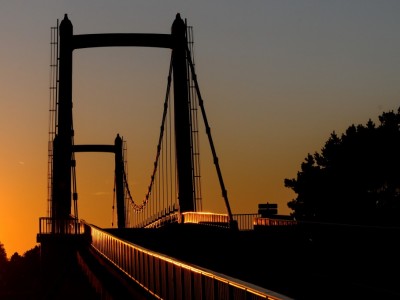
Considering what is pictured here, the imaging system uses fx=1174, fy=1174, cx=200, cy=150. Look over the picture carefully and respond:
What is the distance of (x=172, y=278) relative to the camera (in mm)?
23047

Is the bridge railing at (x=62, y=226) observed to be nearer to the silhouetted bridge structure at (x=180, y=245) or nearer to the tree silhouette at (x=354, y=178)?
the silhouetted bridge structure at (x=180, y=245)

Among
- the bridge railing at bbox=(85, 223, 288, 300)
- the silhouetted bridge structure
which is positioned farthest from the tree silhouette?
the bridge railing at bbox=(85, 223, 288, 300)

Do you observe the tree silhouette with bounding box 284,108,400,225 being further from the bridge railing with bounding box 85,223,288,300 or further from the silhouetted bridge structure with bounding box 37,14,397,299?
the bridge railing with bounding box 85,223,288,300

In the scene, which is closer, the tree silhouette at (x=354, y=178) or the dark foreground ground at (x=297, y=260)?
the dark foreground ground at (x=297, y=260)

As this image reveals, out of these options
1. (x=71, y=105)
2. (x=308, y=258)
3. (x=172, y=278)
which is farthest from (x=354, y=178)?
(x=172, y=278)

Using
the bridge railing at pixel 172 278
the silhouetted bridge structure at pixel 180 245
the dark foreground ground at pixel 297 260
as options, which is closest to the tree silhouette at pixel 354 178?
the silhouetted bridge structure at pixel 180 245

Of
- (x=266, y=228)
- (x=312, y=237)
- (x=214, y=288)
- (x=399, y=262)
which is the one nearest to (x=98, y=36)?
(x=266, y=228)

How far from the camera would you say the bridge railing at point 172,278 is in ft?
53.6

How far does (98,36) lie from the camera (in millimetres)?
57625

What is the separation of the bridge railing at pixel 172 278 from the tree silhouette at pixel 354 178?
4768 centimetres

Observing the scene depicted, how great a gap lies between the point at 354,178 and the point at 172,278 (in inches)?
2587

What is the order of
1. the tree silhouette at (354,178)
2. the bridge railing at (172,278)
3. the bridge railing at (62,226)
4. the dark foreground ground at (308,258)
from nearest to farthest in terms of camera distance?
the bridge railing at (172,278)
the dark foreground ground at (308,258)
the bridge railing at (62,226)
the tree silhouette at (354,178)

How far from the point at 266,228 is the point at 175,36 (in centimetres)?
1446

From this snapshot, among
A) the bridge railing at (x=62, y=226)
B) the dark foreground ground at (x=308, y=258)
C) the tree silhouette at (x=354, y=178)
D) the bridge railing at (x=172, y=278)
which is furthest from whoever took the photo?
the tree silhouette at (x=354, y=178)
